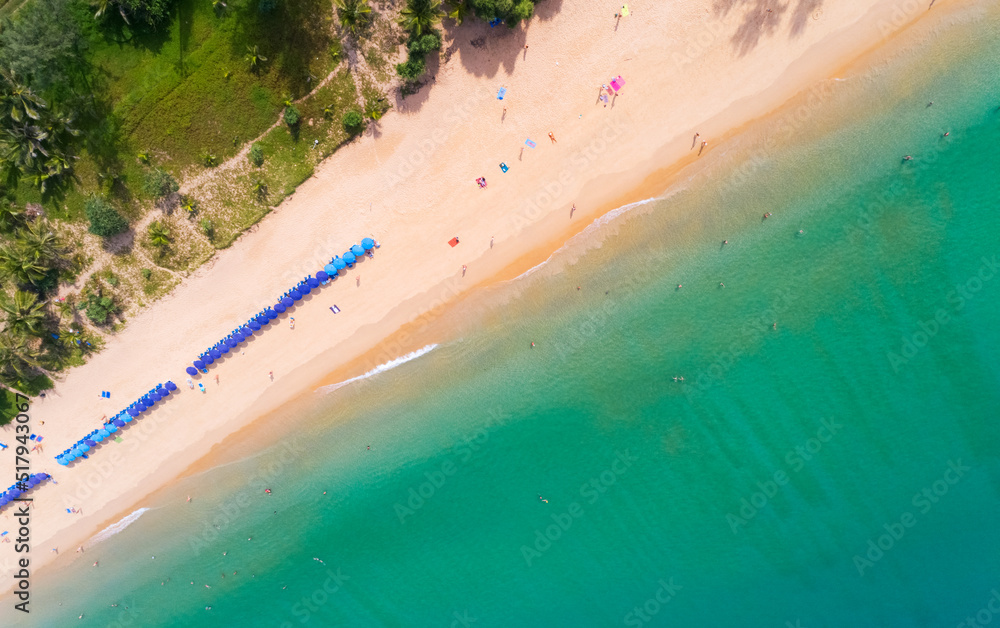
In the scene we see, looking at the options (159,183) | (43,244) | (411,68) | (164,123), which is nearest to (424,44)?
(411,68)

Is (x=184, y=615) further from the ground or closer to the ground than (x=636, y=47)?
closer to the ground

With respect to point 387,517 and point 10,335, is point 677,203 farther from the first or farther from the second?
point 10,335

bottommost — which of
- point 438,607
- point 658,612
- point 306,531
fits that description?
point 658,612

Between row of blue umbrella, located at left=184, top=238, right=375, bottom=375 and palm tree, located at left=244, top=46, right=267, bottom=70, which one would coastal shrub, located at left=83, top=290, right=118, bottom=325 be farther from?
palm tree, located at left=244, top=46, right=267, bottom=70

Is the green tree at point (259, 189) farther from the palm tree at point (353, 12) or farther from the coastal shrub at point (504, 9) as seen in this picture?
the coastal shrub at point (504, 9)

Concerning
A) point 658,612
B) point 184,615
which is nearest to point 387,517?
point 184,615

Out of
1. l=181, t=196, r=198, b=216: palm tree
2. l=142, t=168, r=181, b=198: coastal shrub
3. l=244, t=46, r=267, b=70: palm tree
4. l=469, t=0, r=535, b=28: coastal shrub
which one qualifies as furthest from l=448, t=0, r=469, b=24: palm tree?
l=142, t=168, r=181, b=198: coastal shrub
